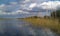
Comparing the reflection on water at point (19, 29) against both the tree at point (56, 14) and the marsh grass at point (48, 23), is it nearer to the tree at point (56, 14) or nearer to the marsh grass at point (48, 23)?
the marsh grass at point (48, 23)

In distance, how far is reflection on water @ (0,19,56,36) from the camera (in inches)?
88.9

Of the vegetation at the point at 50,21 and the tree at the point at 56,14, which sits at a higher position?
the tree at the point at 56,14

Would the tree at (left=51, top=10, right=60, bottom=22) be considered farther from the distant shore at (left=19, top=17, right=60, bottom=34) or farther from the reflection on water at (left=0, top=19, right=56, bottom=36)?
the reflection on water at (left=0, top=19, right=56, bottom=36)

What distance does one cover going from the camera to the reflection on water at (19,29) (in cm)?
226

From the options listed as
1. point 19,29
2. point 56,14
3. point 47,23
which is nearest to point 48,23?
point 47,23

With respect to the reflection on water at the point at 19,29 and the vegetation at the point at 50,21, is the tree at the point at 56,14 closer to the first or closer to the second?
the vegetation at the point at 50,21

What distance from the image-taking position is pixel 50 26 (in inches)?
91.8

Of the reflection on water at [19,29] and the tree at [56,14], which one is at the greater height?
the tree at [56,14]

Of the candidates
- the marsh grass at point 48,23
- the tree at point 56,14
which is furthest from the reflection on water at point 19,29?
the tree at point 56,14

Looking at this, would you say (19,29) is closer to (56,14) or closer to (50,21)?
(50,21)

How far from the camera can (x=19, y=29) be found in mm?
2336

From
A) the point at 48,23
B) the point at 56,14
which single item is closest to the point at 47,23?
the point at 48,23

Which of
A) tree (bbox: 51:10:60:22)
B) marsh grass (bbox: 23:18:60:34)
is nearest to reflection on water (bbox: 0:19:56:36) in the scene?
marsh grass (bbox: 23:18:60:34)

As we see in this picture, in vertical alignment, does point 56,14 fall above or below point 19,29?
above
